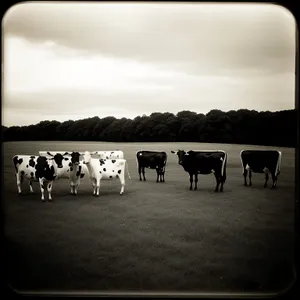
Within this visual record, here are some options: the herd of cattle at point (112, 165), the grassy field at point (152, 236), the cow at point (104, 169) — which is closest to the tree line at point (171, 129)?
the grassy field at point (152, 236)

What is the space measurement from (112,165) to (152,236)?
6.15 ft

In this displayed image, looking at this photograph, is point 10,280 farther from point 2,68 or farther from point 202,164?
point 202,164

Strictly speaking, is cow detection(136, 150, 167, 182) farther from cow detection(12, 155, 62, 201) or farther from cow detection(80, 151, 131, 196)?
cow detection(12, 155, 62, 201)

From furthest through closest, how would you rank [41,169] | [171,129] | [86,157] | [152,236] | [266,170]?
[86,157] < [41,169] < [266,170] < [171,129] < [152,236]

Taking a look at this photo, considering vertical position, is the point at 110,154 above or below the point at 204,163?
above

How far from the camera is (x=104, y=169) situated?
168 inches

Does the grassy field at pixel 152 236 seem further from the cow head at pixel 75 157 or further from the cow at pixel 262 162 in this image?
the cow head at pixel 75 157

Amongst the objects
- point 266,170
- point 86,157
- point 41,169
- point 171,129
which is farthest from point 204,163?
point 41,169

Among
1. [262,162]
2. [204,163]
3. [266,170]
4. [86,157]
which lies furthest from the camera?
[204,163]

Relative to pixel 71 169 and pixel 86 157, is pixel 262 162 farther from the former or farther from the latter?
pixel 71 169

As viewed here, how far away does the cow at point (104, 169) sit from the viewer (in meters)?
4.09

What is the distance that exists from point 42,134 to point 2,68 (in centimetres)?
120

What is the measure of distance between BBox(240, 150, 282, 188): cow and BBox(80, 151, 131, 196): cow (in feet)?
5.08

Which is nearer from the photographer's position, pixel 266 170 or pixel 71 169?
pixel 266 170
